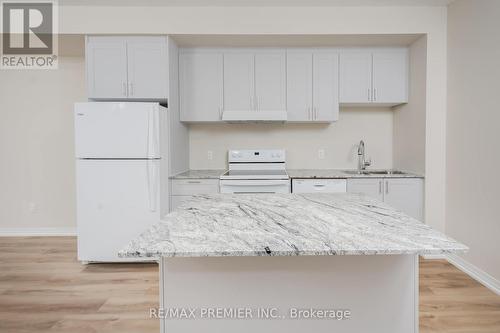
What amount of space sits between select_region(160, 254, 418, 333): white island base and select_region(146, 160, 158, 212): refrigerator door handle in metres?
1.99

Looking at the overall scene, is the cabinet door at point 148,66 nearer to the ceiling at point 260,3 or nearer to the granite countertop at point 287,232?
the ceiling at point 260,3

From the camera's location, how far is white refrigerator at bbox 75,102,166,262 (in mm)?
3252

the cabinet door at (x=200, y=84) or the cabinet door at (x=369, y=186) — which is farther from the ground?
the cabinet door at (x=200, y=84)

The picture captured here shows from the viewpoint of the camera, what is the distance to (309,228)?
1357 millimetres

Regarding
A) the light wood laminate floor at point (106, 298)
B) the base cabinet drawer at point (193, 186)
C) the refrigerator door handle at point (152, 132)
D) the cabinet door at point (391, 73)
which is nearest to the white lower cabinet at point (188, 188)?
the base cabinet drawer at point (193, 186)

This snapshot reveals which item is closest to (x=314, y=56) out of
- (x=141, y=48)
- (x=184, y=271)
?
(x=141, y=48)

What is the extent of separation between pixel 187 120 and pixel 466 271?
3175 millimetres

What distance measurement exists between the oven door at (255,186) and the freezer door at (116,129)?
84 centimetres

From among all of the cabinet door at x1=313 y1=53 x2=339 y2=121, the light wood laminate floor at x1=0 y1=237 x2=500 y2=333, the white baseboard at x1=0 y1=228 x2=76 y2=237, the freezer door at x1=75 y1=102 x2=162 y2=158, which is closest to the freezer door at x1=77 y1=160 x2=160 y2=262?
the freezer door at x1=75 y1=102 x2=162 y2=158

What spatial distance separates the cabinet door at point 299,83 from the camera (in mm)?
3920

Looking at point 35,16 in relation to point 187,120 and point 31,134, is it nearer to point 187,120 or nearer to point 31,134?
point 31,134

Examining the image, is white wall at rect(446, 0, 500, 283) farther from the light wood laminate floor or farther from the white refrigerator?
the white refrigerator

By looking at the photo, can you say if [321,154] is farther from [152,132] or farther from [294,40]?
[152,132]

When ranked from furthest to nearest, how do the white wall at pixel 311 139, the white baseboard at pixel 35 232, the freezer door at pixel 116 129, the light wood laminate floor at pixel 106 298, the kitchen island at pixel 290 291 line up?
the white baseboard at pixel 35 232 < the white wall at pixel 311 139 < the freezer door at pixel 116 129 < the light wood laminate floor at pixel 106 298 < the kitchen island at pixel 290 291
